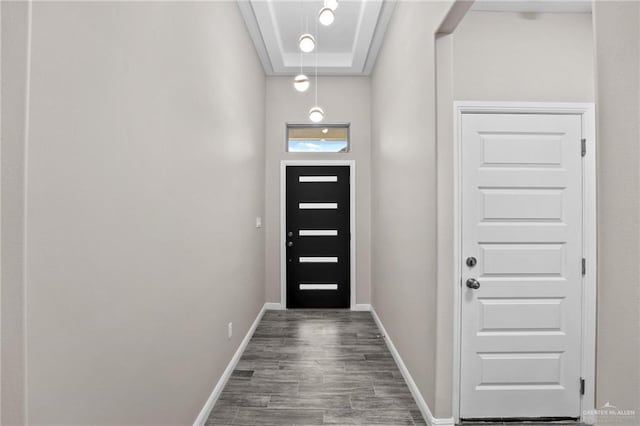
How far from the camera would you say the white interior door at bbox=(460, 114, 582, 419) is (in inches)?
85.3

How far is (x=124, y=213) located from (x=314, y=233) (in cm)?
340

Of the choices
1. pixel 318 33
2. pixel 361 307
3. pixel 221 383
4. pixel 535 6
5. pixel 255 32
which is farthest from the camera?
pixel 361 307

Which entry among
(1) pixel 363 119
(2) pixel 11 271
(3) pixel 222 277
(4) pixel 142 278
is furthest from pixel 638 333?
(1) pixel 363 119

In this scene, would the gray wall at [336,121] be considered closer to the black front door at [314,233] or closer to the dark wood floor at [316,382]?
the black front door at [314,233]

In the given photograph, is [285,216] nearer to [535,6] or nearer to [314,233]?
[314,233]

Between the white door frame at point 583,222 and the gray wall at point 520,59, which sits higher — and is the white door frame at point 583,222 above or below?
below

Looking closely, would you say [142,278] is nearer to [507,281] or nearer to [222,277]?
[222,277]

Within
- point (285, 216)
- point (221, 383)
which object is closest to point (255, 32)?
point (285, 216)

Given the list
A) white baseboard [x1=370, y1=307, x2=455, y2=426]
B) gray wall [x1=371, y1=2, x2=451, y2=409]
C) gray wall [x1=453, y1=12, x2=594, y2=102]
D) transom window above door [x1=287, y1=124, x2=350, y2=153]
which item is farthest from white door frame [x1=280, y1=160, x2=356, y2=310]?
gray wall [x1=453, y1=12, x2=594, y2=102]

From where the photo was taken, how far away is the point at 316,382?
8.45ft

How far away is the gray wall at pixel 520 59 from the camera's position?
2305 mm

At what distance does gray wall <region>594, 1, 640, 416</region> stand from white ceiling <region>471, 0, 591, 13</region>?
178 cm

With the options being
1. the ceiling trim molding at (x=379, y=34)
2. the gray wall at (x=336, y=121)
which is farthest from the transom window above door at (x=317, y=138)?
the ceiling trim molding at (x=379, y=34)

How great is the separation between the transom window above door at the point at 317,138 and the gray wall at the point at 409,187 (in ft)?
2.84
